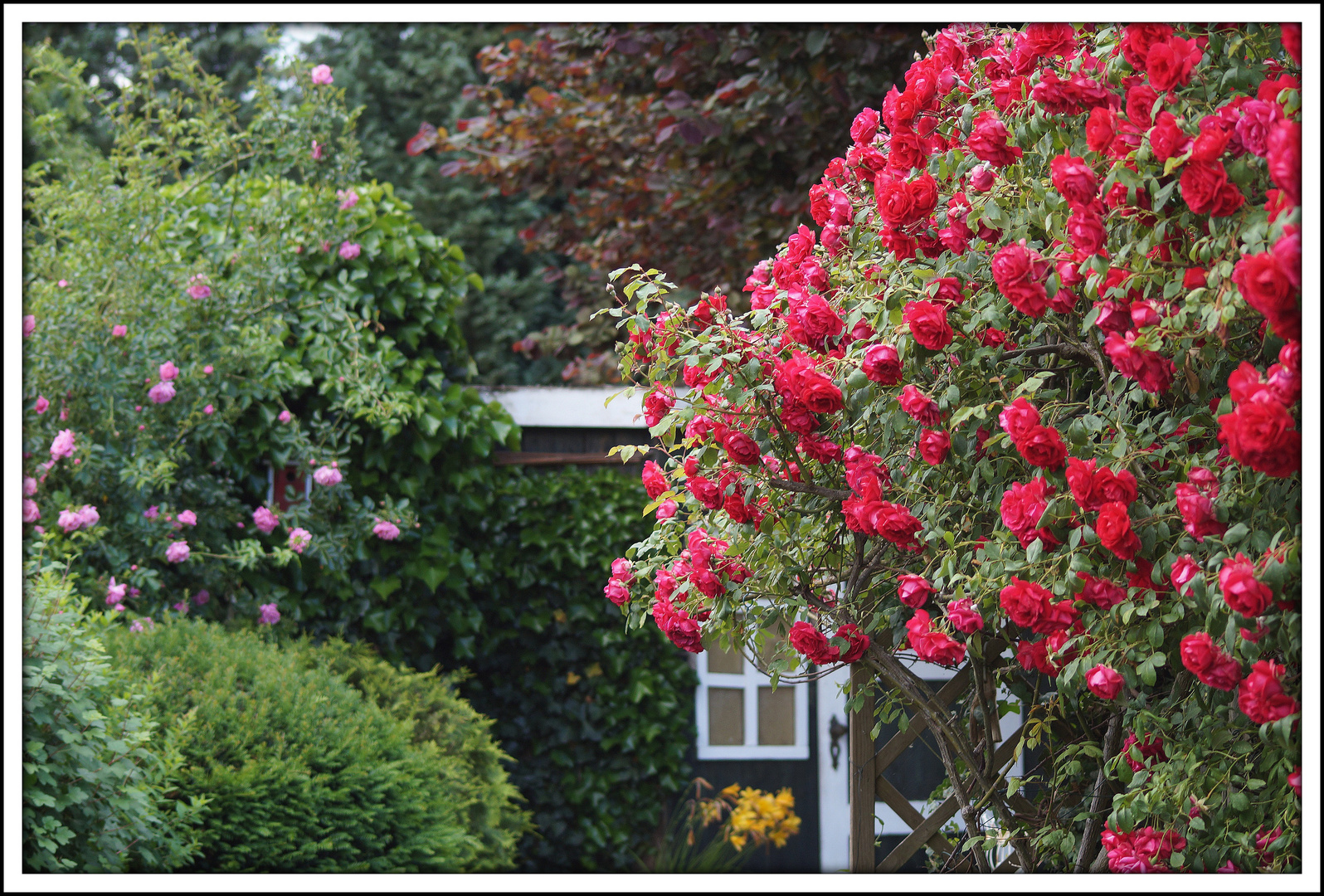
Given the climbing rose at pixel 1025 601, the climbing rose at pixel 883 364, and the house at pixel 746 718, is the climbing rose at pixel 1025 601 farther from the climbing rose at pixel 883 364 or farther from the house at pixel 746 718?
the house at pixel 746 718

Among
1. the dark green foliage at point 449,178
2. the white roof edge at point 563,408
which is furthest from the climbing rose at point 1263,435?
the dark green foliage at point 449,178

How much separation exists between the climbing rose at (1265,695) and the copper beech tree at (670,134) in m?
3.88

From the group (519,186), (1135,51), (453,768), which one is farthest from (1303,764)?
(519,186)

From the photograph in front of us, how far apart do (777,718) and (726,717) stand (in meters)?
0.25

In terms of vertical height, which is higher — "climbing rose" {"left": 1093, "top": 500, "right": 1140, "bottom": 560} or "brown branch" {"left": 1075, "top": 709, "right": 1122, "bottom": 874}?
"climbing rose" {"left": 1093, "top": 500, "right": 1140, "bottom": 560}

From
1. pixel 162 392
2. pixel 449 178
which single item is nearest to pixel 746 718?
pixel 162 392

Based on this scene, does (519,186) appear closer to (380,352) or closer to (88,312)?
(380,352)

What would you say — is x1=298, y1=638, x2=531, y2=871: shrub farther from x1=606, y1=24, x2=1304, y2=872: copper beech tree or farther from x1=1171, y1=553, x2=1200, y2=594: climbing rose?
x1=1171, y1=553, x2=1200, y2=594: climbing rose

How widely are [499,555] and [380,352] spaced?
3.52 feet

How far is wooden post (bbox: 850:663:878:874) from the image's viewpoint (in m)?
2.76

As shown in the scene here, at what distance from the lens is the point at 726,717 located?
17.3ft

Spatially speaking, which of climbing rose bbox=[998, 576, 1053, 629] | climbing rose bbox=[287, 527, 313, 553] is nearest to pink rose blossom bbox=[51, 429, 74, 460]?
climbing rose bbox=[287, 527, 313, 553]

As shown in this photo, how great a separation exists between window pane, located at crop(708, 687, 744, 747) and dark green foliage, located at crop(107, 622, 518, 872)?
1.76 m

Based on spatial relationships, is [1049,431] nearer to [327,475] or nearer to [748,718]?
[327,475]
